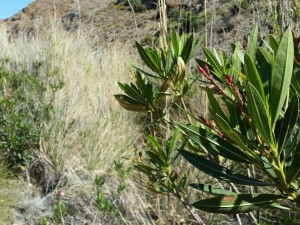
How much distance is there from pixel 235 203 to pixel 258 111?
0.58ft

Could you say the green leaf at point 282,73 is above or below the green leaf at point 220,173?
above

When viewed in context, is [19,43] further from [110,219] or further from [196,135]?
[196,135]

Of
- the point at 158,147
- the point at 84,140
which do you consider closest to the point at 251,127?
the point at 158,147

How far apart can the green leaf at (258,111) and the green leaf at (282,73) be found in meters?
0.02

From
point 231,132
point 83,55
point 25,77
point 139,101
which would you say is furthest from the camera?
point 83,55

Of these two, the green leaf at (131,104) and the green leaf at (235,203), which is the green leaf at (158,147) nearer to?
the green leaf at (131,104)

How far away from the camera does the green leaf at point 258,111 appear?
510 mm

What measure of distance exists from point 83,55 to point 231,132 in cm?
482

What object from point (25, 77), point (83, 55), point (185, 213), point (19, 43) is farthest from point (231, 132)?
point (19, 43)

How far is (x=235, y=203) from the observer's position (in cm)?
62

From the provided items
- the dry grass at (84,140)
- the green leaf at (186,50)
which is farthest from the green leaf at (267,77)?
the dry grass at (84,140)

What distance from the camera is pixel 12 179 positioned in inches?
117

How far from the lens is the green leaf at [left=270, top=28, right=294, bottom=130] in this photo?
53cm

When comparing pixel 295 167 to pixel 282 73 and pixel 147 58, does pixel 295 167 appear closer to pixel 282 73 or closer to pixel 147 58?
pixel 282 73
